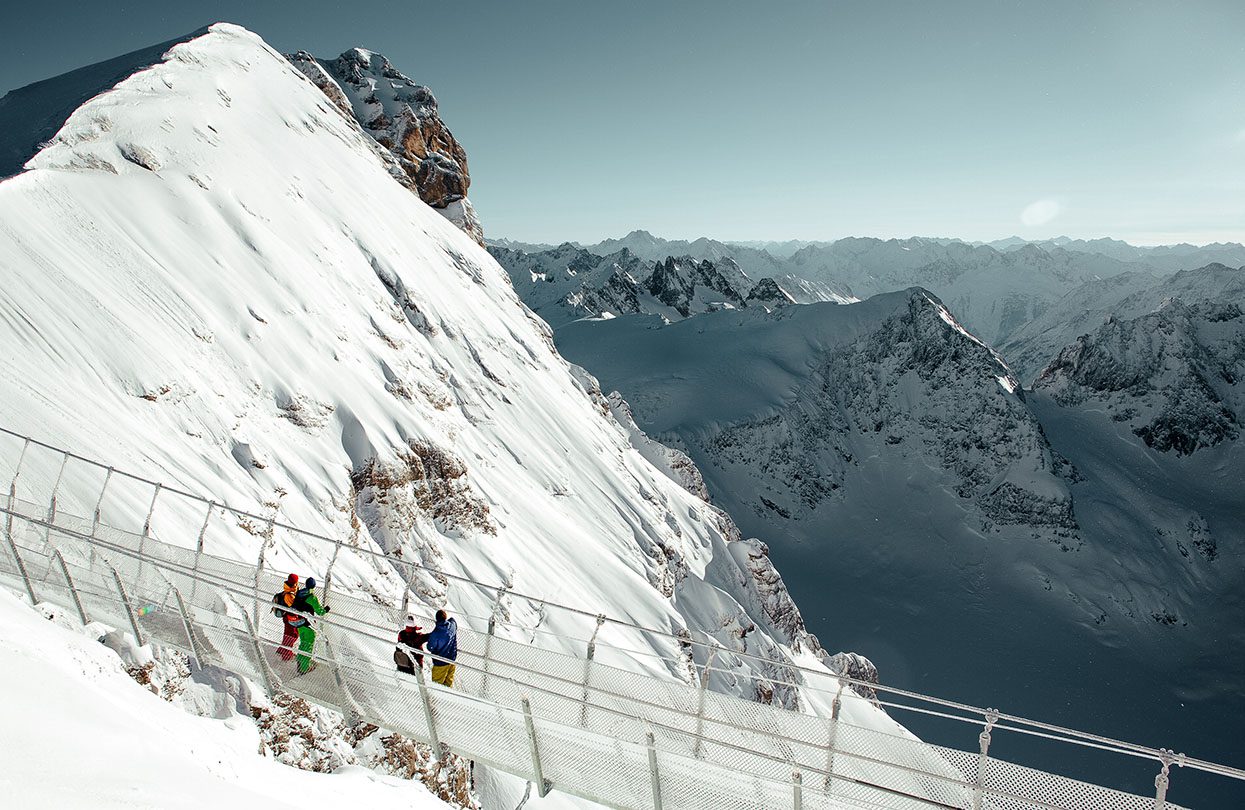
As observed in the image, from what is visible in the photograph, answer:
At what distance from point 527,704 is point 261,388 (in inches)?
804

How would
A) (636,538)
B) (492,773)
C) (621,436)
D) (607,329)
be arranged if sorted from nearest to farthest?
(492,773) < (636,538) < (621,436) < (607,329)

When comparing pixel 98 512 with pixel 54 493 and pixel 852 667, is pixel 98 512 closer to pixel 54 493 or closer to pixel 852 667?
pixel 54 493

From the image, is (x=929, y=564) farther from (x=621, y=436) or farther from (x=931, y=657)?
(x=621, y=436)

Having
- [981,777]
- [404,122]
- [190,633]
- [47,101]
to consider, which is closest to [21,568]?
[190,633]

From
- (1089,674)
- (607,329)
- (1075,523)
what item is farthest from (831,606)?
(607,329)

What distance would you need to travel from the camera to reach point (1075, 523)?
348ft

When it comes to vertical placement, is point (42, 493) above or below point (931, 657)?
above

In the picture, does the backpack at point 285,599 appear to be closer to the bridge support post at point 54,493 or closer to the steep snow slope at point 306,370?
the bridge support post at point 54,493

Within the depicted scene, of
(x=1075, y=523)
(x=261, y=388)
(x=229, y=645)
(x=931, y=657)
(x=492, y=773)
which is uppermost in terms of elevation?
(x=1075, y=523)

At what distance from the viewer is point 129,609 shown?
914 centimetres

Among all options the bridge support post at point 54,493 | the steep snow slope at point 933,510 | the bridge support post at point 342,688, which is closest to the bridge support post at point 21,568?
the bridge support post at point 54,493

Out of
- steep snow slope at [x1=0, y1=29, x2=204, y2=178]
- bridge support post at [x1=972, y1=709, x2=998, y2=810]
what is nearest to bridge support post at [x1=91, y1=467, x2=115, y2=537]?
bridge support post at [x1=972, y1=709, x2=998, y2=810]

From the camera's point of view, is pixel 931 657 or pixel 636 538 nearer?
pixel 636 538

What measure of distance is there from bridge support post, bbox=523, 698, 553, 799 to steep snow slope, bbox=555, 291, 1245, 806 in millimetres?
78389
